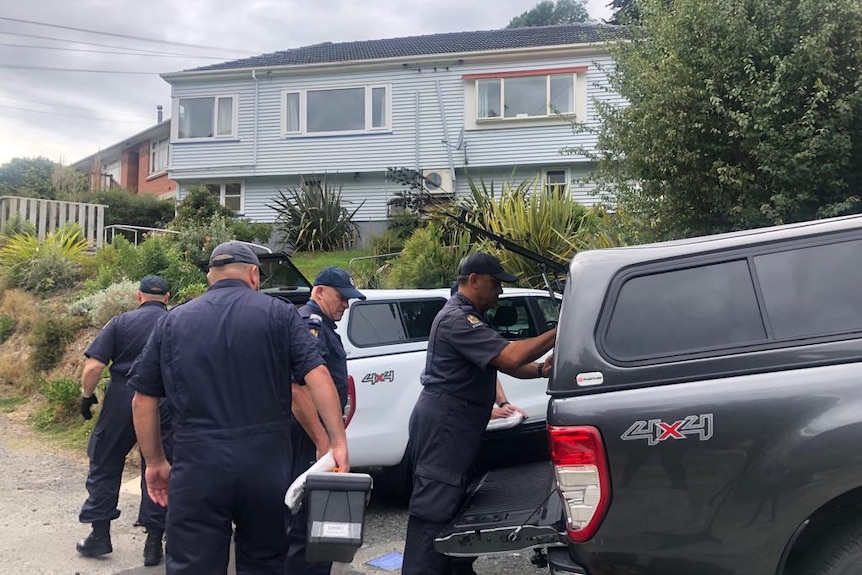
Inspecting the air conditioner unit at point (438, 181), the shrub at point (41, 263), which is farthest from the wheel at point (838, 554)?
the air conditioner unit at point (438, 181)

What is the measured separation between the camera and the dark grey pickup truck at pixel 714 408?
238 cm

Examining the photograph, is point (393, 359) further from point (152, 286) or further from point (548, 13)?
point (548, 13)

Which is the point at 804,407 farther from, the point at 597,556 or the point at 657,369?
the point at 597,556

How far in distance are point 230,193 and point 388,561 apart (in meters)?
18.9

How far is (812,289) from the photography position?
262 cm

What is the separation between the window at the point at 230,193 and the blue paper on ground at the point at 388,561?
18352 mm

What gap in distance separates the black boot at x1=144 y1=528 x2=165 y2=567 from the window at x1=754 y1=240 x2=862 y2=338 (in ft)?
12.8

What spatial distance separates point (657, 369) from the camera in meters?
2.59

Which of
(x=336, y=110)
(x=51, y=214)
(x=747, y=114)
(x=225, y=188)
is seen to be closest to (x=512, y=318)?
(x=747, y=114)

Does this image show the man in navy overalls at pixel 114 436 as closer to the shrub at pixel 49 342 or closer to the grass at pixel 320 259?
the shrub at pixel 49 342

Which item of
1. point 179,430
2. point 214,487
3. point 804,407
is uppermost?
point 804,407

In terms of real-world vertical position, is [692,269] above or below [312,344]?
above

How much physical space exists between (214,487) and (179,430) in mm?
293

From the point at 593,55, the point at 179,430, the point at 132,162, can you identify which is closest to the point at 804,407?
the point at 179,430
